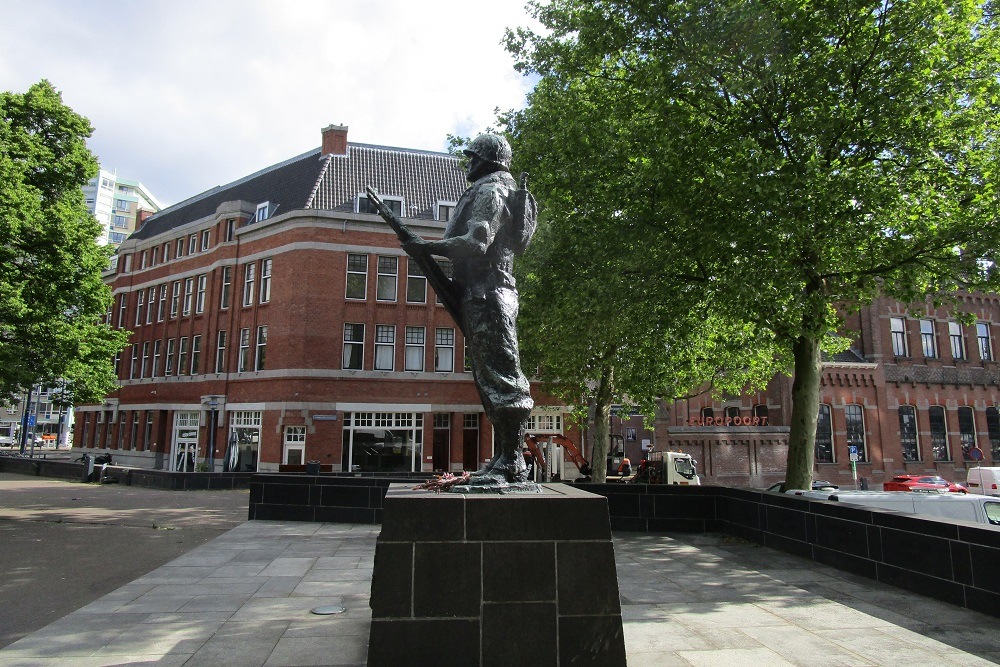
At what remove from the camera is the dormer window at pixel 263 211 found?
32.8 meters

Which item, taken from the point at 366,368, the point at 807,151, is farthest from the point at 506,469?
the point at 366,368

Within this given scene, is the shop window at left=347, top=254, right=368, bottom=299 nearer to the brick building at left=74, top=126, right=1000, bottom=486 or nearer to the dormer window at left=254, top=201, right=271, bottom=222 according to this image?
Answer: the brick building at left=74, top=126, right=1000, bottom=486

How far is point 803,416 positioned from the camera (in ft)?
41.3

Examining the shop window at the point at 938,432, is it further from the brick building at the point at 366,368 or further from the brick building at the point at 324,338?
the brick building at the point at 324,338

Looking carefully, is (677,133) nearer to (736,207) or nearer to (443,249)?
(736,207)

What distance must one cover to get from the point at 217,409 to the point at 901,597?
3087 cm

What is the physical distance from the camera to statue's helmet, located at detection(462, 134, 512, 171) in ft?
18.5

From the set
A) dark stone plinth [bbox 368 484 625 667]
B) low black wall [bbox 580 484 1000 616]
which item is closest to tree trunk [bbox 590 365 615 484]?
low black wall [bbox 580 484 1000 616]

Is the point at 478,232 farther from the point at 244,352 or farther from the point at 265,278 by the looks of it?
the point at 244,352

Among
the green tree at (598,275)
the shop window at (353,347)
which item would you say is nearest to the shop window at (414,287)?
the shop window at (353,347)

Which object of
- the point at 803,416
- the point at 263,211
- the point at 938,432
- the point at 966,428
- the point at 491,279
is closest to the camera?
the point at 491,279

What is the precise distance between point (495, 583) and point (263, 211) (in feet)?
107

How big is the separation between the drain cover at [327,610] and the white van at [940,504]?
23.9ft

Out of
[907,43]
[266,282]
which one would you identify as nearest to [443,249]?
[907,43]
